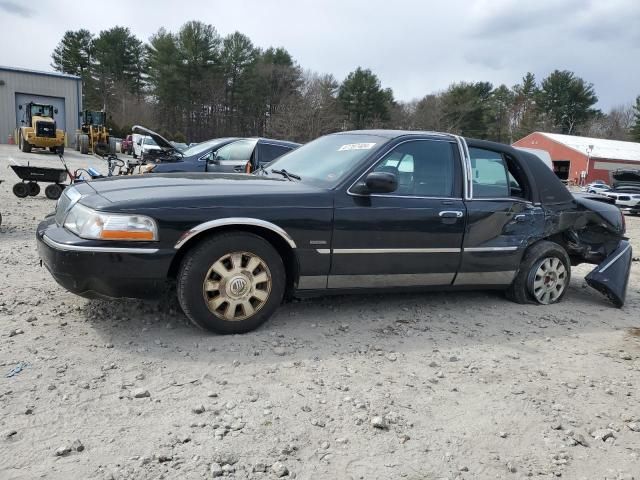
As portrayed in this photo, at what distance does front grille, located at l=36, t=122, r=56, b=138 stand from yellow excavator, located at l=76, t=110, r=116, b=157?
260 cm

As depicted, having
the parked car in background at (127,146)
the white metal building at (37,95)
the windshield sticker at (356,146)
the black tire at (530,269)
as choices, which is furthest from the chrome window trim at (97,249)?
the white metal building at (37,95)

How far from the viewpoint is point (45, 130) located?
2998cm

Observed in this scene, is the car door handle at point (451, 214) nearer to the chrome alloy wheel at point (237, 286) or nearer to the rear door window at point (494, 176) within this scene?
the rear door window at point (494, 176)

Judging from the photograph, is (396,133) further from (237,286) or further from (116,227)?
(116,227)

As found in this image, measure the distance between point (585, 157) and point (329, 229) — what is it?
50985mm

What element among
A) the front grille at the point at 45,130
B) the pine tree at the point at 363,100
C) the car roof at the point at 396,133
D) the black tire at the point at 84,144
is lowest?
the car roof at the point at 396,133

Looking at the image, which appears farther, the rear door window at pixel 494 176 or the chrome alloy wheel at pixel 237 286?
the rear door window at pixel 494 176

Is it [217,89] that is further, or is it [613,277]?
[217,89]

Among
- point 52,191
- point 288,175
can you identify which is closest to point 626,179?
point 52,191

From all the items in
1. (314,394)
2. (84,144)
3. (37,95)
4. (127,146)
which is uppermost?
(37,95)

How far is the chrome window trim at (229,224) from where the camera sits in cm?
351

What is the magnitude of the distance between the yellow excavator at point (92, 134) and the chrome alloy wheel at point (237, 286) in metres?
31.2

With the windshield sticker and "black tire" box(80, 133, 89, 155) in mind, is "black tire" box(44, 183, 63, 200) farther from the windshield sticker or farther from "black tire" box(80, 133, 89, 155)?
"black tire" box(80, 133, 89, 155)

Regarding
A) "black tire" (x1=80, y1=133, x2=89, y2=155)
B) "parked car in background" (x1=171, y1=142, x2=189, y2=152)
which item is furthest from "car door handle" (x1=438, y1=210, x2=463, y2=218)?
"black tire" (x1=80, y1=133, x2=89, y2=155)
